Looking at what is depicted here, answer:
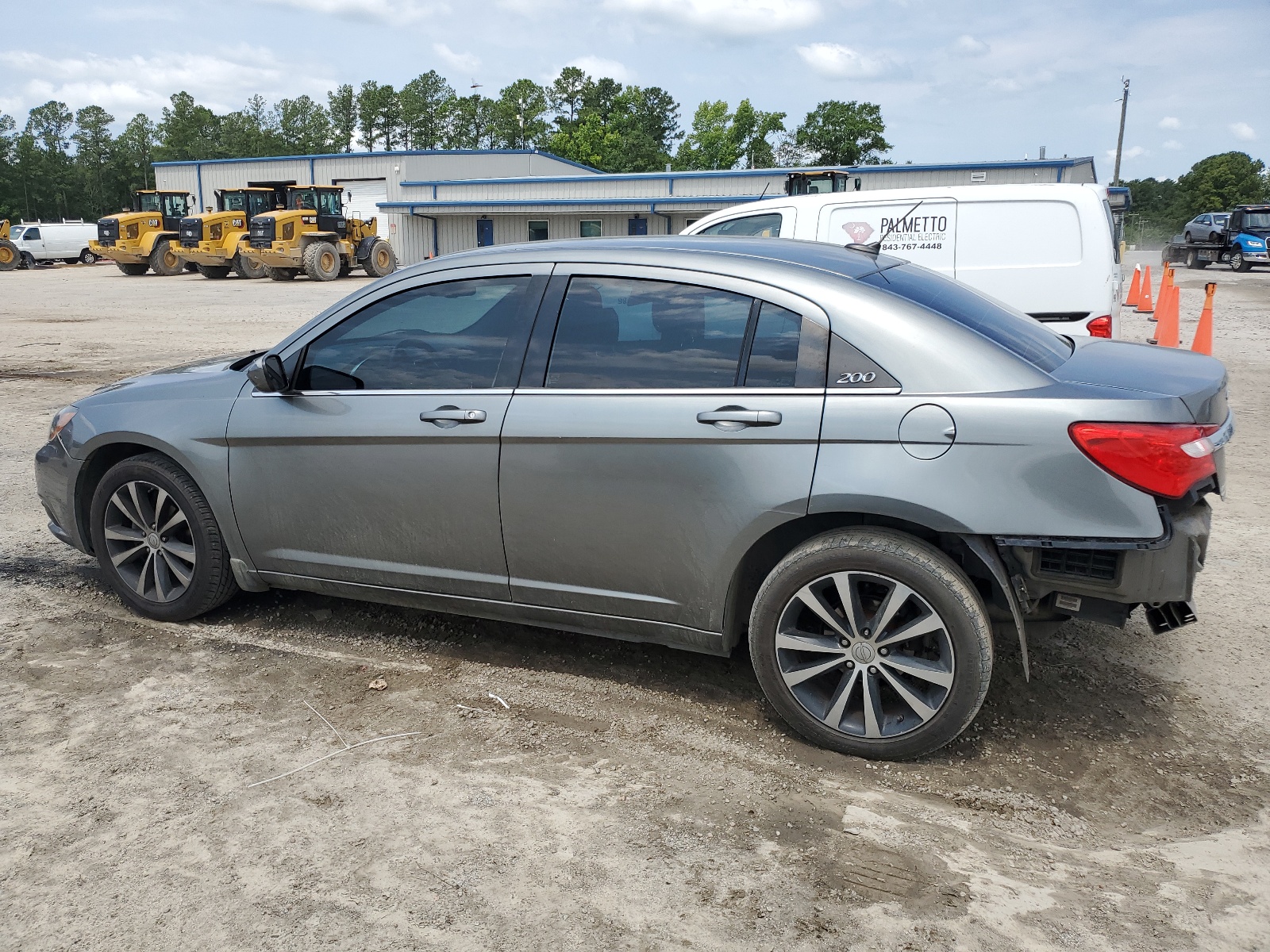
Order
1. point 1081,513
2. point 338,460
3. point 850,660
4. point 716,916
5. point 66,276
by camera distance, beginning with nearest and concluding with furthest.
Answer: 1. point 716,916
2. point 1081,513
3. point 850,660
4. point 338,460
5. point 66,276

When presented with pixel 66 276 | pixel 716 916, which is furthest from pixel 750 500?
pixel 66 276

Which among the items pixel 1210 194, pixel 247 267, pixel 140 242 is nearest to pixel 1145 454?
pixel 247 267

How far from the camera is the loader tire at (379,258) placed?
32969mm

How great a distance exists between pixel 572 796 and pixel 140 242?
126 feet

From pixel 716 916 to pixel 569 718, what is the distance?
46.3 inches

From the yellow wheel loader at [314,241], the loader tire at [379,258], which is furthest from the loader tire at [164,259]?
the loader tire at [379,258]

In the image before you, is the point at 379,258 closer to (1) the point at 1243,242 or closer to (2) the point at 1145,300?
(2) the point at 1145,300

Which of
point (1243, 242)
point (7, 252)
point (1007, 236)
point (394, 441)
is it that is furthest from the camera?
point (7, 252)

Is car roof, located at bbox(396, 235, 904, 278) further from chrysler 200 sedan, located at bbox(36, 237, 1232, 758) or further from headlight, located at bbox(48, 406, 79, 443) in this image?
headlight, located at bbox(48, 406, 79, 443)

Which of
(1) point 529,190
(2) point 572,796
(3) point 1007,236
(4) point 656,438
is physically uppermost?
(1) point 529,190

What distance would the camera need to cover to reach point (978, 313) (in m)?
3.46

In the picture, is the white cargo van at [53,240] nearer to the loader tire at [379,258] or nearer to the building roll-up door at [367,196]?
the building roll-up door at [367,196]

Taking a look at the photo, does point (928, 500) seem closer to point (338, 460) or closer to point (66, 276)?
point (338, 460)

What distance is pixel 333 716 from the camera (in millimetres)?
3578
